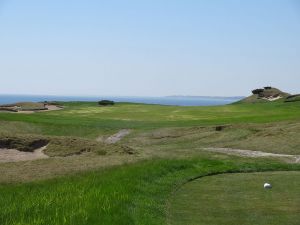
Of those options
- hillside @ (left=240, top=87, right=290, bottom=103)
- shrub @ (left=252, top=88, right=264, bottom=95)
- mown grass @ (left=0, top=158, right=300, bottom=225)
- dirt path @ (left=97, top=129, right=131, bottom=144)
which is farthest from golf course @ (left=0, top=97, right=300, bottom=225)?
shrub @ (left=252, top=88, right=264, bottom=95)

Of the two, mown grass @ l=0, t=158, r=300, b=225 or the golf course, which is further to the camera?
the golf course

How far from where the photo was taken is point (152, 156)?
28375mm

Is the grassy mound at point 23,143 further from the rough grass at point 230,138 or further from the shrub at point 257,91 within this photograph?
the shrub at point 257,91

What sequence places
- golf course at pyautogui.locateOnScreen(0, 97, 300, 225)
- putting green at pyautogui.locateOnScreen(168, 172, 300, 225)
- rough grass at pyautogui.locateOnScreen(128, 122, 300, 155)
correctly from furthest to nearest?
1. rough grass at pyautogui.locateOnScreen(128, 122, 300, 155)
2. putting green at pyautogui.locateOnScreen(168, 172, 300, 225)
3. golf course at pyautogui.locateOnScreen(0, 97, 300, 225)

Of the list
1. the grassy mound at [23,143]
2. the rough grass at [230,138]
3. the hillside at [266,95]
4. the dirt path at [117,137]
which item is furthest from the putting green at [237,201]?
the hillside at [266,95]

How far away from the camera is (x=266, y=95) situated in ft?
343

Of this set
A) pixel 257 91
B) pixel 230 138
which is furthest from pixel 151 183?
pixel 257 91

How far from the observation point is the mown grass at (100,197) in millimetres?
11570

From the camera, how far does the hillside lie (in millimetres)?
101188

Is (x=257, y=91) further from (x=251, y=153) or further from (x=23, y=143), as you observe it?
(x=23, y=143)

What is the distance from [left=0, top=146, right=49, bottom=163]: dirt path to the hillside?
246ft

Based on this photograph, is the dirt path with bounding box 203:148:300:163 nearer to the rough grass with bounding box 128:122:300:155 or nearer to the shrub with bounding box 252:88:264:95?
the rough grass with bounding box 128:122:300:155

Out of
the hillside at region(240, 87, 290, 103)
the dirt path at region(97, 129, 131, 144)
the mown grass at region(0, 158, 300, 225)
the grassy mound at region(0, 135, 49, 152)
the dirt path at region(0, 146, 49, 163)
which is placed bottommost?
the dirt path at region(97, 129, 131, 144)

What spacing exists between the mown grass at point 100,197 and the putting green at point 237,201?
2.09 feet
